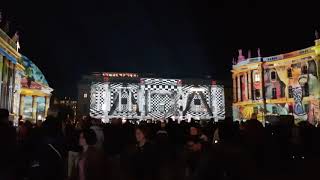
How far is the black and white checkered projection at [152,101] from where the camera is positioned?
7069 cm

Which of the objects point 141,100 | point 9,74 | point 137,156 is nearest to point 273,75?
point 141,100

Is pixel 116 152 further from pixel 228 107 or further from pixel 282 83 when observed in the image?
pixel 228 107

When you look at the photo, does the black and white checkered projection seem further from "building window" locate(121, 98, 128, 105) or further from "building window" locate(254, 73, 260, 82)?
"building window" locate(254, 73, 260, 82)

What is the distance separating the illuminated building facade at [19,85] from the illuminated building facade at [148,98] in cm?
1171

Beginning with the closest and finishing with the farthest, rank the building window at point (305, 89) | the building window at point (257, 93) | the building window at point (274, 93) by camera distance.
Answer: the building window at point (305, 89)
the building window at point (274, 93)
the building window at point (257, 93)

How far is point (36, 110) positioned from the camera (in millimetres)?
61000

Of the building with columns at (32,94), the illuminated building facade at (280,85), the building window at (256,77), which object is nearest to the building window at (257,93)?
the illuminated building facade at (280,85)

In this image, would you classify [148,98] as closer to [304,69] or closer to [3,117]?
[304,69]

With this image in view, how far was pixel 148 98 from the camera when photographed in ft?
238

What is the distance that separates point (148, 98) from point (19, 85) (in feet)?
89.2

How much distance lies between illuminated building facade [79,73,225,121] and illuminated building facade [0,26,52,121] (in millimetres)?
11712

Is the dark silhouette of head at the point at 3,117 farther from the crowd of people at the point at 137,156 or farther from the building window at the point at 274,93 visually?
the building window at the point at 274,93

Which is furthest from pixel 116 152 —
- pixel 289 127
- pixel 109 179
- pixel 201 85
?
pixel 201 85

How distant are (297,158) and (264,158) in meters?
5.80
